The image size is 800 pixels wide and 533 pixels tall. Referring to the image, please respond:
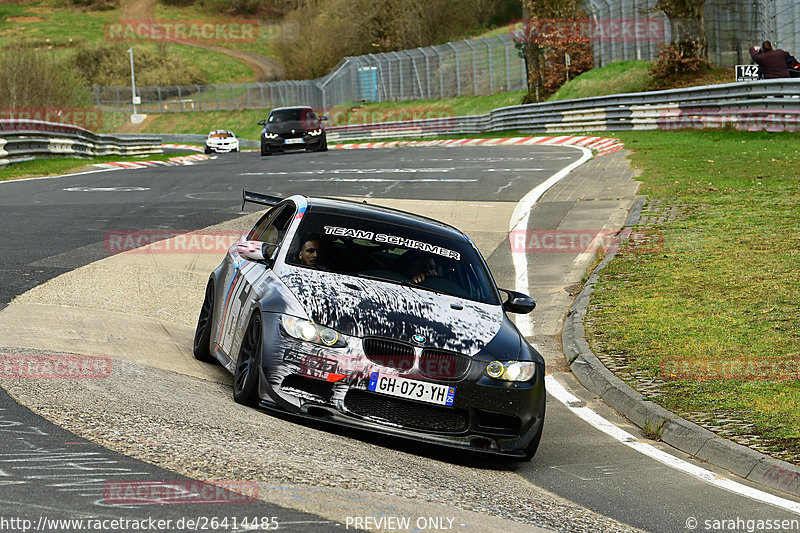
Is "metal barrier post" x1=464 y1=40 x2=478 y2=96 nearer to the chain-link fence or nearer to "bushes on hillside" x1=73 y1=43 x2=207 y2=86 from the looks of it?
the chain-link fence

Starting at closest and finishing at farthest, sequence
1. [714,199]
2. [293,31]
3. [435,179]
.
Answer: [714,199] → [435,179] → [293,31]

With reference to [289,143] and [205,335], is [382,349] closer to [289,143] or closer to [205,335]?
[205,335]

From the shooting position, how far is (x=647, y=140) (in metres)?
30.8

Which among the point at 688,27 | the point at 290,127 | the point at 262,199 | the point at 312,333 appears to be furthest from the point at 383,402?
the point at 688,27

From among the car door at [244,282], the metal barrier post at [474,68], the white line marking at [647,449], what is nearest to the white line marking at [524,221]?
the white line marking at [647,449]

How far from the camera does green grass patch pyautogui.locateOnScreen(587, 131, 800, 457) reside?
8.20 metres

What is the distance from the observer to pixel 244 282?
320 inches

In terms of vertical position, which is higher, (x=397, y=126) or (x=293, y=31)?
(x=293, y=31)

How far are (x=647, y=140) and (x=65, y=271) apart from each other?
2192 centimetres

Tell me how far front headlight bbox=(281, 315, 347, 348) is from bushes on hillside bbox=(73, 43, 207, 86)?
348ft

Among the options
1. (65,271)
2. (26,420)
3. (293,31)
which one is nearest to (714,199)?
(65,271)

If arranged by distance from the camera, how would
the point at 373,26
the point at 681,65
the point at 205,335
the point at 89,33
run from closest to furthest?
the point at 205,335 → the point at 681,65 → the point at 373,26 → the point at 89,33

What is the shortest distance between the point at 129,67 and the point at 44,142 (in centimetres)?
8479

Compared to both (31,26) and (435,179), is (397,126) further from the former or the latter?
(31,26)
